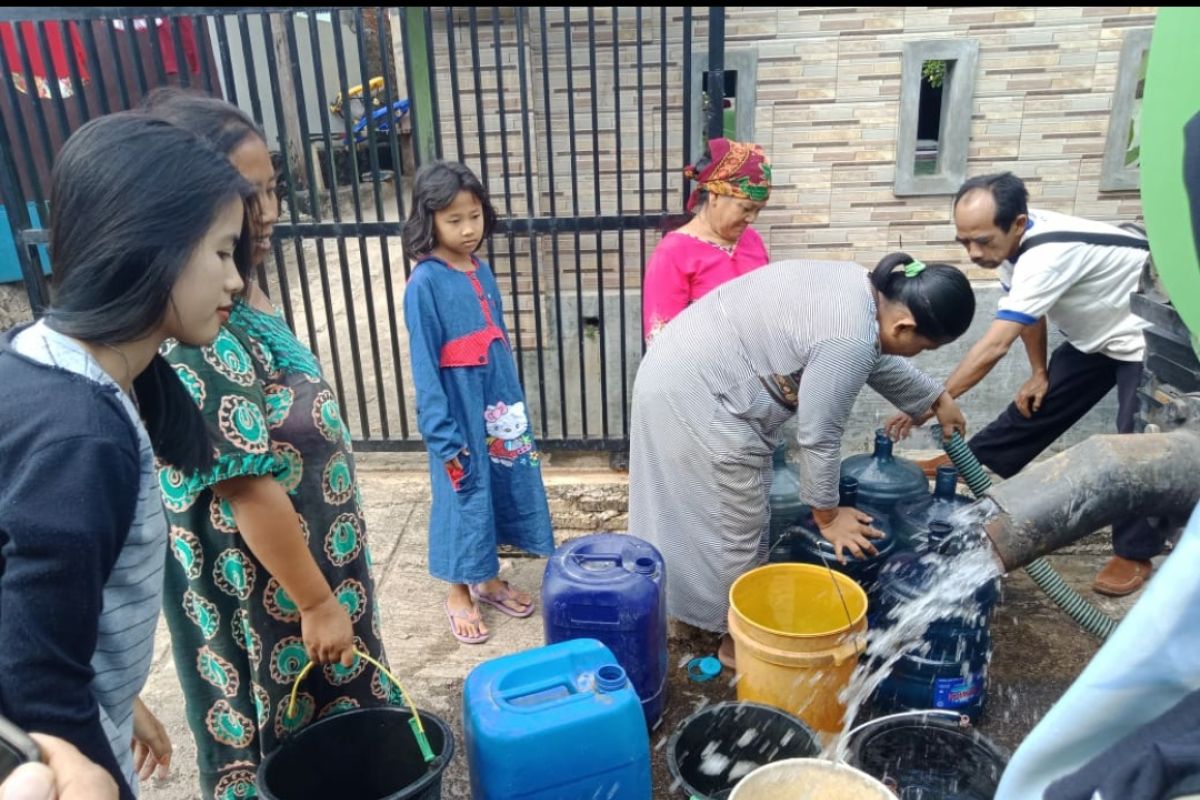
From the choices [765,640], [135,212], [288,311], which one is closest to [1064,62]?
[765,640]

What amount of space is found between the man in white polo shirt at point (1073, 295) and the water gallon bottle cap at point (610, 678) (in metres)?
1.78

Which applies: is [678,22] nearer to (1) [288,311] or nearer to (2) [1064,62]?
(2) [1064,62]

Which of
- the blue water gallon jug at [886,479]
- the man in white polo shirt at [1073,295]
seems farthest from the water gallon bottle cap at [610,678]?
the man in white polo shirt at [1073,295]

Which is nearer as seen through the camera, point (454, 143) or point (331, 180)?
point (331, 180)

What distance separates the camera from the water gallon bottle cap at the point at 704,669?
3055 millimetres

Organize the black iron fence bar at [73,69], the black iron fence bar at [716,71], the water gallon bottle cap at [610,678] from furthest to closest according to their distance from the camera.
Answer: the black iron fence bar at [73,69] → the black iron fence bar at [716,71] → the water gallon bottle cap at [610,678]

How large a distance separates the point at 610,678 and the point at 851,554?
1158 mm

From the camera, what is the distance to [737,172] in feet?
10.8

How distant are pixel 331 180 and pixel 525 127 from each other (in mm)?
901

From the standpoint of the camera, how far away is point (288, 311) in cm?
386

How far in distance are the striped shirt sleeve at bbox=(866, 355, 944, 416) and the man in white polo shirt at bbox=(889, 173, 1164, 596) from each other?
305 mm

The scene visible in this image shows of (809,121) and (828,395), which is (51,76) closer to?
(828,395)

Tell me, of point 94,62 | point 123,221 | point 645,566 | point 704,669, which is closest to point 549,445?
point 704,669

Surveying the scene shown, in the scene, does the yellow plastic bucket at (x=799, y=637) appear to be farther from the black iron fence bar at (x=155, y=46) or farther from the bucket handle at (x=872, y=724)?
the black iron fence bar at (x=155, y=46)
